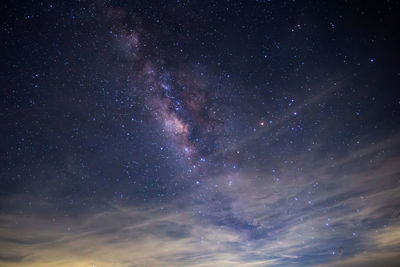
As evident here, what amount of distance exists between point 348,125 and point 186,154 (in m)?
6.97

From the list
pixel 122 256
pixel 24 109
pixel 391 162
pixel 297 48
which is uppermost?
pixel 297 48

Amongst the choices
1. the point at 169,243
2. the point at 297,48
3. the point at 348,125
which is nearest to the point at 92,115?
the point at 297,48

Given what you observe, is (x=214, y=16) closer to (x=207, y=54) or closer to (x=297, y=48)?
(x=207, y=54)

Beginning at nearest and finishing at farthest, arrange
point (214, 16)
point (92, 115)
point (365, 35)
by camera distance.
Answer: point (214, 16), point (365, 35), point (92, 115)

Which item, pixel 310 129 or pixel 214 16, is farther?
pixel 310 129

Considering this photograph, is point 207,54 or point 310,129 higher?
point 207,54

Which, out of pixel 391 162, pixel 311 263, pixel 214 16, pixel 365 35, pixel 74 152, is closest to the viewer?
pixel 214 16

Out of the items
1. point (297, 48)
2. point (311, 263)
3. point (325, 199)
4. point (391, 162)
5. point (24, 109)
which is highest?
point (297, 48)

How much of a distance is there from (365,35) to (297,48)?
196cm

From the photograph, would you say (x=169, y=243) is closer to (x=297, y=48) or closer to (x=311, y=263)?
(x=297, y=48)

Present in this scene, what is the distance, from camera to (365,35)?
18.9 ft

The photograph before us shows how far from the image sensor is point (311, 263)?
24.3 meters

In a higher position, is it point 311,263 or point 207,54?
point 207,54

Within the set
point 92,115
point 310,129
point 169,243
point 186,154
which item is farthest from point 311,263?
point 92,115
